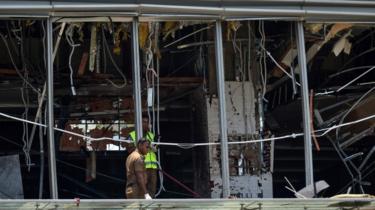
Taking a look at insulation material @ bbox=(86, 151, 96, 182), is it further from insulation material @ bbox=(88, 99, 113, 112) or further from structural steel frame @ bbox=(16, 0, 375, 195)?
structural steel frame @ bbox=(16, 0, 375, 195)

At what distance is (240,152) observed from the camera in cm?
1302

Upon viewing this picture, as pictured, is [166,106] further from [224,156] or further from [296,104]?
[224,156]

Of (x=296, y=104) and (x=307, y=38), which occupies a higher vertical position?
(x=307, y=38)

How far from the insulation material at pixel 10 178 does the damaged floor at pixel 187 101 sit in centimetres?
2

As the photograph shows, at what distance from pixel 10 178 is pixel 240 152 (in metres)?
4.07

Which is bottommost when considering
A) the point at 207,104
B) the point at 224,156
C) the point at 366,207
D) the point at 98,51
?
the point at 366,207

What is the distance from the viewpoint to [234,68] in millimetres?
13453

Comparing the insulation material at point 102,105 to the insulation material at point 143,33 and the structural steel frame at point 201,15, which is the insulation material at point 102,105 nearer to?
the insulation material at point 143,33

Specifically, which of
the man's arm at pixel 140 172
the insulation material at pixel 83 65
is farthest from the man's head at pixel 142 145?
the insulation material at pixel 83 65

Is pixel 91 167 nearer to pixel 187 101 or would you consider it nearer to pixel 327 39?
pixel 187 101

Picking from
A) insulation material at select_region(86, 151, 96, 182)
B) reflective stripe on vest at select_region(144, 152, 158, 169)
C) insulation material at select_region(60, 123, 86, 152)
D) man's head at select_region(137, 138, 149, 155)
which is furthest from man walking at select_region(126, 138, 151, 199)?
insulation material at select_region(86, 151, 96, 182)

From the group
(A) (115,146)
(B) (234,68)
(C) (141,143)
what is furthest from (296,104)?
(C) (141,143)

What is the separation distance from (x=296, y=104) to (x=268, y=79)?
72cm

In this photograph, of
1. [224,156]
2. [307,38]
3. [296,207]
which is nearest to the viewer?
[296,207]
